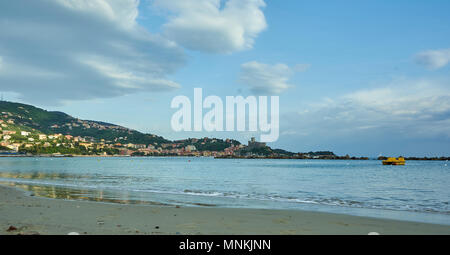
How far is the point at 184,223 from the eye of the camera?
34.8ft

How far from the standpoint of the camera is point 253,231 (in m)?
9.47

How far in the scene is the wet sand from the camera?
9094 mm

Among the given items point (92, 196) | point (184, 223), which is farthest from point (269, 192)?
point (184, 223)

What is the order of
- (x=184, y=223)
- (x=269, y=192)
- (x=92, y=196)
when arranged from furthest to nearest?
(x=269, y=192), (x=92, y=196), (x=184, y=223)

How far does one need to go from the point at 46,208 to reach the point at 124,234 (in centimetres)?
731

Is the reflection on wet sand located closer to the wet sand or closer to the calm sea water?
the calm sea water

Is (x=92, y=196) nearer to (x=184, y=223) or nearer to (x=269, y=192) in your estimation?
(x=184, y=223)

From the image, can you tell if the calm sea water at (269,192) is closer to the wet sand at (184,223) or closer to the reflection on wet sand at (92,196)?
the reflection on wet sand at (92,196)

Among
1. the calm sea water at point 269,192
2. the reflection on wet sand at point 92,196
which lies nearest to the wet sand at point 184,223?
the calm sea water at point 269,192
